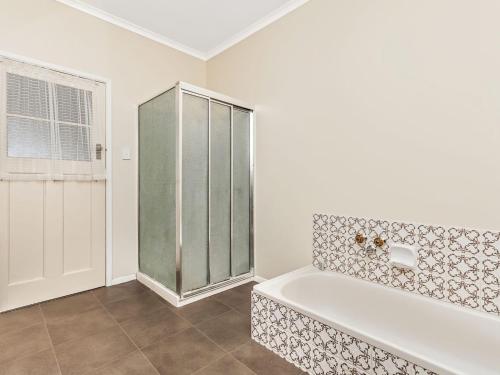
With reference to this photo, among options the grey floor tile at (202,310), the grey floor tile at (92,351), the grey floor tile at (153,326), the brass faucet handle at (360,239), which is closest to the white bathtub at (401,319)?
the brass faucet handle at (360,239)

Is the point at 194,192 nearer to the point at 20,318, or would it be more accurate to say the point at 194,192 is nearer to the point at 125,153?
the point at 125,153

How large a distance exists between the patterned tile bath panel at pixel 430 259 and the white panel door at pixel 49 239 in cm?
207

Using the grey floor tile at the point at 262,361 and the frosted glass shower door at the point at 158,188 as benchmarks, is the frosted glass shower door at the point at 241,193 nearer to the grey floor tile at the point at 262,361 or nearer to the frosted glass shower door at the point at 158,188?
the frosted glass shower door at the point at 158,188

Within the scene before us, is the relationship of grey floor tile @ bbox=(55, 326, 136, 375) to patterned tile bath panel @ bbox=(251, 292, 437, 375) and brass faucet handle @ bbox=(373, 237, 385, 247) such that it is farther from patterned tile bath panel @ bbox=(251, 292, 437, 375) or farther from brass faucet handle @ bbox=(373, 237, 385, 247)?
brass faucet handle @ bbox=(373, 237, 385, 247)

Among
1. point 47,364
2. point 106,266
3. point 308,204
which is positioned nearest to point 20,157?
point 106,266

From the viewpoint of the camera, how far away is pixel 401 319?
5.49 ft

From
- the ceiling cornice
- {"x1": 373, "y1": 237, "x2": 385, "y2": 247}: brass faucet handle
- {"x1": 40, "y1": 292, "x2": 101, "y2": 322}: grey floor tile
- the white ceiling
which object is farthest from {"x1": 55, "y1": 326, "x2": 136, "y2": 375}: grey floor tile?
the ceiling cornice

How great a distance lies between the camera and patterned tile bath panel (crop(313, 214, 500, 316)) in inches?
57.3

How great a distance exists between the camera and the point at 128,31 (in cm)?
268

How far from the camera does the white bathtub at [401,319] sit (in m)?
1.32

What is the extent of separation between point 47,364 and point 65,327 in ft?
1.30

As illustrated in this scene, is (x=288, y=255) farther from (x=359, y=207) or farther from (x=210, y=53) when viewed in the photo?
(x=210, y=53)

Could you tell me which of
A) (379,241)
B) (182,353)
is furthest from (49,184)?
(379,241)

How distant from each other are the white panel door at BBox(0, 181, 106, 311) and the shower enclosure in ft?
1.39
